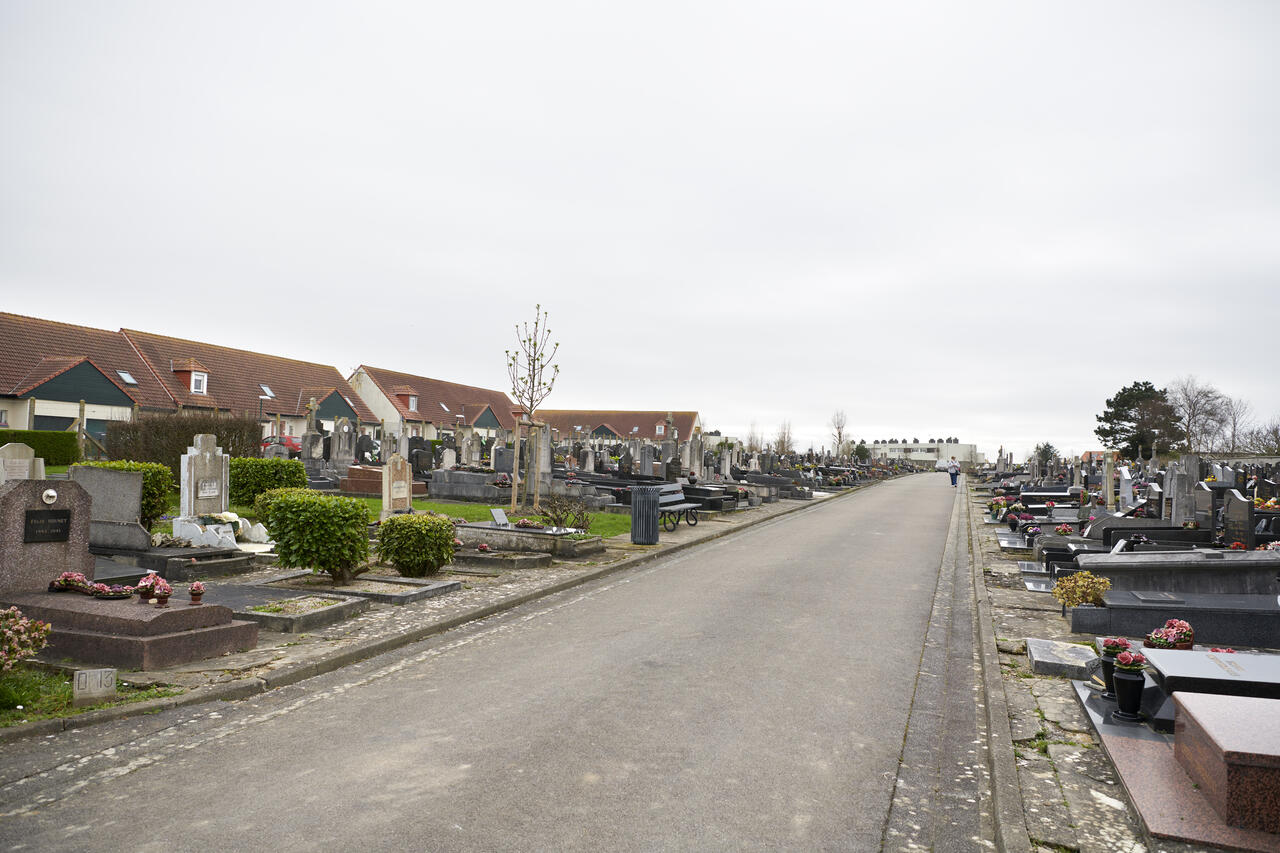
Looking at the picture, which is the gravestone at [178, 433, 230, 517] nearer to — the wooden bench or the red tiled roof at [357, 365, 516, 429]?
the wooden bench

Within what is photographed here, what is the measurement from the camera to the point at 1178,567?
8.93 m

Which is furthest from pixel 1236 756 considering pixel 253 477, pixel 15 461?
pixel 253 477

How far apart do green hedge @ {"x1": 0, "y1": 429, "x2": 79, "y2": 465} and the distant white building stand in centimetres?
11866

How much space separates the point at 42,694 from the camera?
565 centimetres

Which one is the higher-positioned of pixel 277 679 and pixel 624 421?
pixel 624 421

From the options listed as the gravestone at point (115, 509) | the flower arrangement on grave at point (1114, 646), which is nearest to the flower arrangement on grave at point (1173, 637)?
the flower arrangement on grave at point (1114, 646)

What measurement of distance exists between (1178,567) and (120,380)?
1730 inches

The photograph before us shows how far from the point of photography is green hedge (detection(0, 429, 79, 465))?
26375 mm

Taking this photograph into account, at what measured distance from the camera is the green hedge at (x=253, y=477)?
18.0m

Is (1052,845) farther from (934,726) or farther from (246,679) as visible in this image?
(246,679)

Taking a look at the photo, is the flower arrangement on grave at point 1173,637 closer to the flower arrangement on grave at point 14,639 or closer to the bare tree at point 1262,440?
the flower arrangement on grave at point 14,639

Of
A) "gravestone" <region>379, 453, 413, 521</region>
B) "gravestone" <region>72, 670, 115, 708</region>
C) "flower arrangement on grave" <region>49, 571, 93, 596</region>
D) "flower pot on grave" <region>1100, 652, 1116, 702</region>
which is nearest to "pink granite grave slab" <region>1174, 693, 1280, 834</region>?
"flower pot on grave" <region>1100, 652, 1116, 702</region>

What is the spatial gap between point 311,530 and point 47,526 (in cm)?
296

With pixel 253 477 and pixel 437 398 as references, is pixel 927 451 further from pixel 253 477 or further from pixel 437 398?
pixel 253 477
